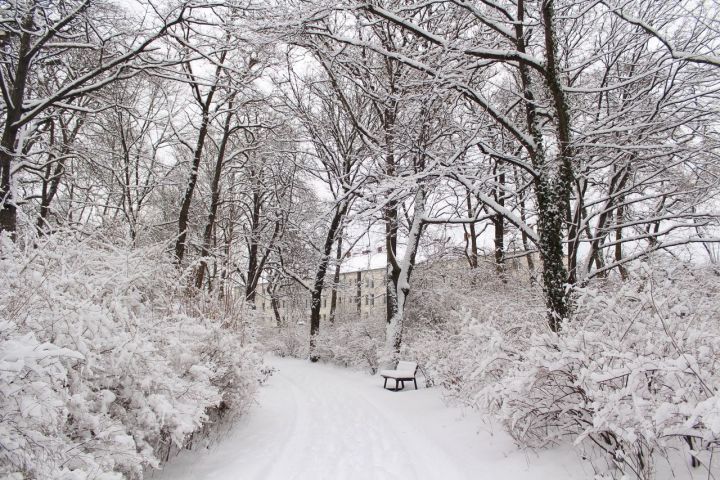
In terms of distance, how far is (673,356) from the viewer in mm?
3309

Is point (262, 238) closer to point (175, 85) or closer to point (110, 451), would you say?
point (175, 85)

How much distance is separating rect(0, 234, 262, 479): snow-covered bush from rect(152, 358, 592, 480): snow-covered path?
36.8 inches

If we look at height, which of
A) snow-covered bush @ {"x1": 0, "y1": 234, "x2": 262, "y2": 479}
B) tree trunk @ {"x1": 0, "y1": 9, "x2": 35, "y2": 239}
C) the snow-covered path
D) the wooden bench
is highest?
tree trunk @ {"x1": 0, "y1": 9, "x2": 35, "y2": 239}

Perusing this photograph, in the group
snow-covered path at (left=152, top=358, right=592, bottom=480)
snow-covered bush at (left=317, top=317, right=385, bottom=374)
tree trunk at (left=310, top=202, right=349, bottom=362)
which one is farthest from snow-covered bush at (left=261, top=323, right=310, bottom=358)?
snow-covered path at (left=152, top=358, right=592, bottom=480)

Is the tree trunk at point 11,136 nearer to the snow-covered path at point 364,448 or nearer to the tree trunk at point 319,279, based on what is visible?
the snow-covered path at point 364,448

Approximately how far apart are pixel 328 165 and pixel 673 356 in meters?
15.1

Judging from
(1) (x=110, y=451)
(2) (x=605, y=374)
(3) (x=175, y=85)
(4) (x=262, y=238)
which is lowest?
(1) (x=110, y=451)

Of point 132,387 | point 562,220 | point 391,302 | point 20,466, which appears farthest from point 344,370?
point 20,466

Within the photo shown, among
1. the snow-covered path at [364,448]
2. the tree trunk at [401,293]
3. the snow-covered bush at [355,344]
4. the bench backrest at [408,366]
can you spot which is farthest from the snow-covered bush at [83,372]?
the snow-covered bush at [355,344]

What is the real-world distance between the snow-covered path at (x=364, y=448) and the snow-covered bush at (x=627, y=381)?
479 mm

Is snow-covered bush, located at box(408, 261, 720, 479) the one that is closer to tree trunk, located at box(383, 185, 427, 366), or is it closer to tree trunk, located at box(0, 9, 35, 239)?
tree trunk, located at box(383, 185, 427, 366)

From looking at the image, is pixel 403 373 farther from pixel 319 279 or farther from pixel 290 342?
pixel 290 342

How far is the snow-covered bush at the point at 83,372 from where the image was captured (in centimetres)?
244

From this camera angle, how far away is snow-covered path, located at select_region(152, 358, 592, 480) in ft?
14.8
